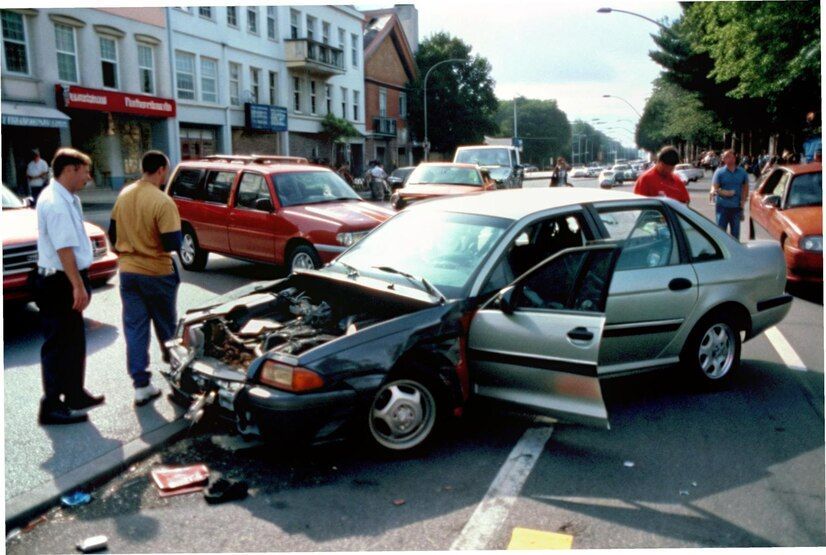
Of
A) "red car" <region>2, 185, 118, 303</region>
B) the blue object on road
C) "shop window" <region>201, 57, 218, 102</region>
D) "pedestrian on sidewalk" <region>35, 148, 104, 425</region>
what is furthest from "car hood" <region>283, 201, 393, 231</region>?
"shop window" <region>201, 57, 218, 102</region>

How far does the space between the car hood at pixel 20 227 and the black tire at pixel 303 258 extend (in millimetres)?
2429

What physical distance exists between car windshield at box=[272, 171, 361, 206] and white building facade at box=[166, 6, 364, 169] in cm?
1952

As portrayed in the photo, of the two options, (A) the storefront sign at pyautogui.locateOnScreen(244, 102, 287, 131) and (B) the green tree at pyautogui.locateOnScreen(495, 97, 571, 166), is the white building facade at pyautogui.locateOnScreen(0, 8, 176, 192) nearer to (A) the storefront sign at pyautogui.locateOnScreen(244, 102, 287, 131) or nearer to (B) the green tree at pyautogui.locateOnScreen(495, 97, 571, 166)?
(A) the storefront sign at pyautogui.locateOnScreen(244, 102, 287, 131)

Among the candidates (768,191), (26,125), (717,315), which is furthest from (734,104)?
(717,315)

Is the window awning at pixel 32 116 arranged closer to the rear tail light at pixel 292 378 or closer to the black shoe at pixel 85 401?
the black shoe at pixel 85 401

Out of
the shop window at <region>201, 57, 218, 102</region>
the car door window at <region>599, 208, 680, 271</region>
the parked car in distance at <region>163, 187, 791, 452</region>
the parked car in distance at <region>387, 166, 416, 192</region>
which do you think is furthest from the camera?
the shop window at <region>201, 57, 218, 102</region>

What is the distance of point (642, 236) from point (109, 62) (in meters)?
25.1

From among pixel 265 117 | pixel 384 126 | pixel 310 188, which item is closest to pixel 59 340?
pixel 310 188

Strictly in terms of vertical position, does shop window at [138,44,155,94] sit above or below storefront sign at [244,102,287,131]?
above

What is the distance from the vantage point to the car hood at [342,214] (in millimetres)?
9625

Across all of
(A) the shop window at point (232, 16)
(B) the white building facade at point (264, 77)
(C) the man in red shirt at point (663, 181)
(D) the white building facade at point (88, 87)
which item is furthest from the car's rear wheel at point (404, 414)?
(A) the shop window at point (232, 16)

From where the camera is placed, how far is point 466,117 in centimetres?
5866

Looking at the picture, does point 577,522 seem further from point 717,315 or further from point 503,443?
point 717,315

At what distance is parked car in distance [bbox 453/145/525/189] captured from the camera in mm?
22062
